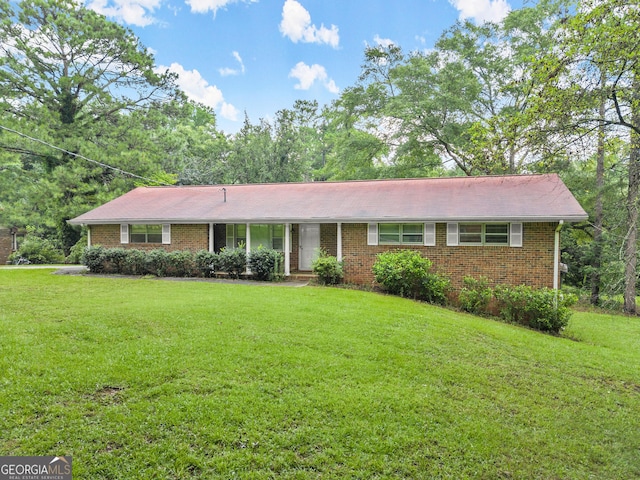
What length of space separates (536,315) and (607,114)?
18.2 feet

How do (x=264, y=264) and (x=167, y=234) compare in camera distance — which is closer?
(x=264, y=264)

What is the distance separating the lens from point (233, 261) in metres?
13.6

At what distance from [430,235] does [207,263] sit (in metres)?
7.91

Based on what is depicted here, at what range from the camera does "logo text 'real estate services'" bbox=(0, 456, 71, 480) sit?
2963 millimetres

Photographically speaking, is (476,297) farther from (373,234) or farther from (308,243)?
(308,243)

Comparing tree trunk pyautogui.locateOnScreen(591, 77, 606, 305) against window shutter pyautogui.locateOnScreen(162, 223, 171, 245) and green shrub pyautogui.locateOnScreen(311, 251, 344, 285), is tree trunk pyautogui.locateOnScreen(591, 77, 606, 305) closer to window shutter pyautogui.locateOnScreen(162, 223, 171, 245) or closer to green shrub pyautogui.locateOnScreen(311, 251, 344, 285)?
green shrub pyautogui.locateOnScreen(311, 251, 344, 285)

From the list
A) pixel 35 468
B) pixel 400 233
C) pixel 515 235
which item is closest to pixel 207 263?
pixel 400 233

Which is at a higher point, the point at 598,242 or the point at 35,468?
the point at 598,242

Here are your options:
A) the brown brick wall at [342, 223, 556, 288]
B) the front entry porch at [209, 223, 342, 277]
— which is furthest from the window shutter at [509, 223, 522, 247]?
the front entry porch at [209, 223, 342, 277]

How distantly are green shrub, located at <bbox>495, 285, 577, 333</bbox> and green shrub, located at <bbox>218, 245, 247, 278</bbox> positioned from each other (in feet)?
27.2

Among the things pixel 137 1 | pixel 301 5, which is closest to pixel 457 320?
pixel 301 5

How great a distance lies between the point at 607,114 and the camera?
5.98m

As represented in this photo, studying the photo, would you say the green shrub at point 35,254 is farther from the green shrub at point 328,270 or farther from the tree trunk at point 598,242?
the tree trunk at point 598,242

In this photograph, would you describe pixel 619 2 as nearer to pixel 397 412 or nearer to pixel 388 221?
pixel 397 412
